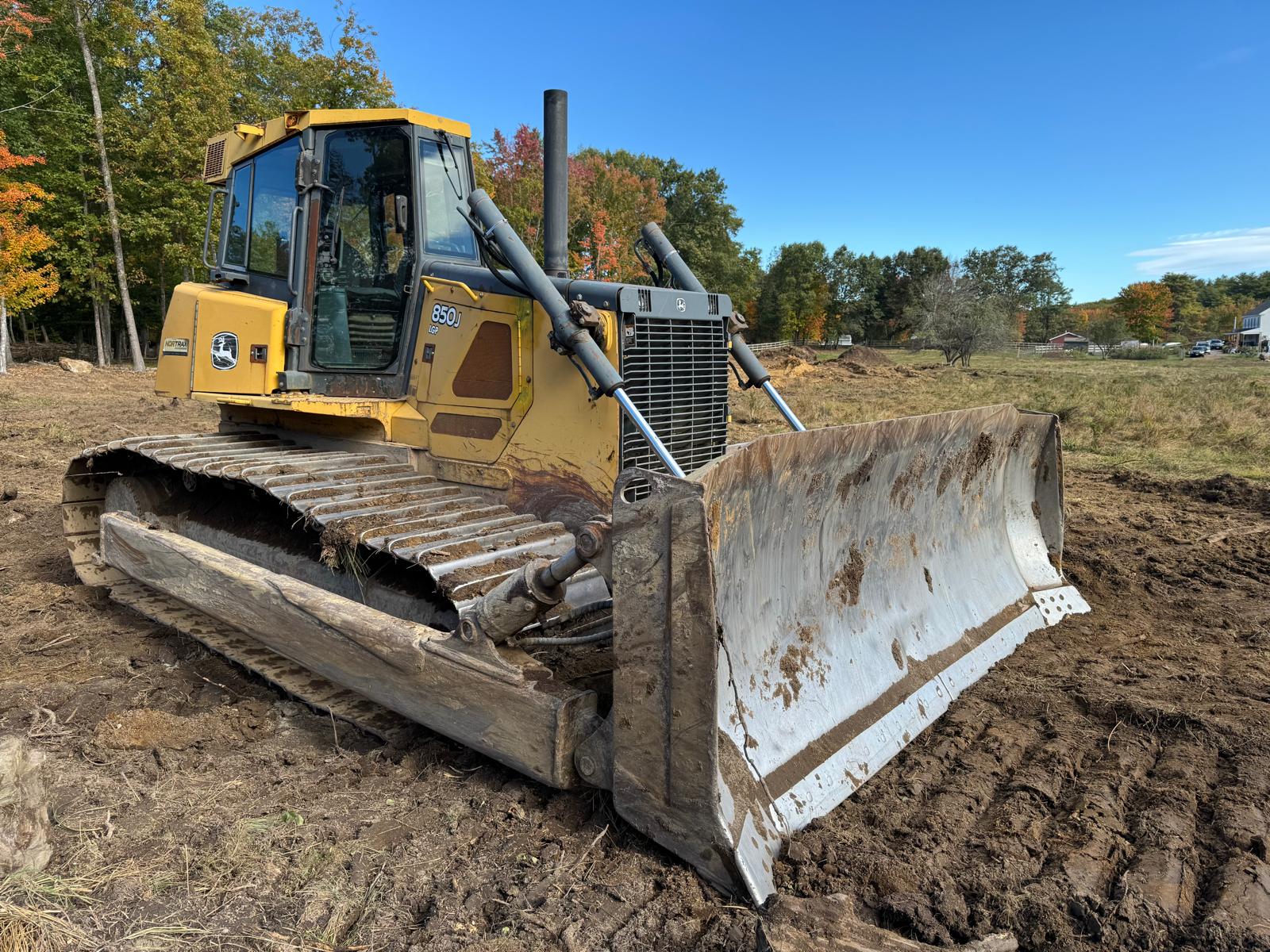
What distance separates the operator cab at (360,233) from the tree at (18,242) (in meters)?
17.4

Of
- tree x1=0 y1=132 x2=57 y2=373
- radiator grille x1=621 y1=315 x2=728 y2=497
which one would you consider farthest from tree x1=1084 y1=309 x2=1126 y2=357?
radiator grille x1=621 y1=315 x2=728 y2=497

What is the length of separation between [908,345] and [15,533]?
59639 millimetres

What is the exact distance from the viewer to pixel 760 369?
15.5 feet

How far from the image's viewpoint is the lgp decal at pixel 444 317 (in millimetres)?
3996

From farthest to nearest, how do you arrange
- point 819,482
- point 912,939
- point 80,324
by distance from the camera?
point 80,324 → point 819,482 → point 912,939

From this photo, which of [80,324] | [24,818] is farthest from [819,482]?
[80,324]

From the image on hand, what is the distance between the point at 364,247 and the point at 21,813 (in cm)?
301

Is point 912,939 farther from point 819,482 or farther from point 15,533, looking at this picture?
point 15,533

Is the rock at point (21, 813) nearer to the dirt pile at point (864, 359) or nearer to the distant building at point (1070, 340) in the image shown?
the dirt pile at point (864, 359)

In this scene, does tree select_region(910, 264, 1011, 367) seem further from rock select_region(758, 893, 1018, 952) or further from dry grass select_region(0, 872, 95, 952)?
dry grass select_region(0, 872, 95, 952)

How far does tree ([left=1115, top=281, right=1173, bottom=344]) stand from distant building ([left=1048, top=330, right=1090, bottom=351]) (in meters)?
4.42

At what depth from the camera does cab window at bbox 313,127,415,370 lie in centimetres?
427

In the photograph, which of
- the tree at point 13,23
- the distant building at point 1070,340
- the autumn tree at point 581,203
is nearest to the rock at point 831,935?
the autumn tree at point 581,203

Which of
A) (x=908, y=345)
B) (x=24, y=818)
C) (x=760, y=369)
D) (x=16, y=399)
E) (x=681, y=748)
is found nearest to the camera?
(x=681, y=748)
